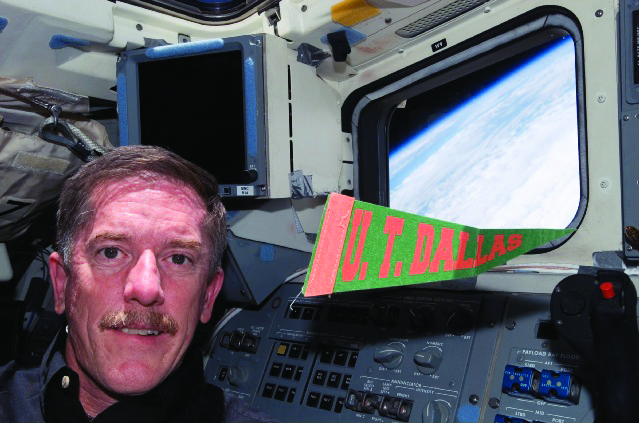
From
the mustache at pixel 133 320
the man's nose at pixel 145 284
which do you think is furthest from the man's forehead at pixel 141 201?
the mustache at pixel 133 320

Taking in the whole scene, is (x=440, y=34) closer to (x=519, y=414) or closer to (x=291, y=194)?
(x=291, y=194)

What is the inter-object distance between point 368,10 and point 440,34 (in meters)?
0.37

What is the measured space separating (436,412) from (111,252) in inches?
45.5

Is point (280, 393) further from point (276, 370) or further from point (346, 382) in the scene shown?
point (346, 382)

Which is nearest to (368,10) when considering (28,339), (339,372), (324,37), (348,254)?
(324,37)

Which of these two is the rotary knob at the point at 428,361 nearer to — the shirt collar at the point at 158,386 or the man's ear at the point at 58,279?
the shirt collar at the point at 158,386

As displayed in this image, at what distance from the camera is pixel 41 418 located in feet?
6.39

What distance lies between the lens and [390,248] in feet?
4.39

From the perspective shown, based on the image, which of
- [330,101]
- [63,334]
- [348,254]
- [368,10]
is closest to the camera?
[348,254]

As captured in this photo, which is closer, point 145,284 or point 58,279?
point 145,284

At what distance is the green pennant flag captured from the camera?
47.9 inches

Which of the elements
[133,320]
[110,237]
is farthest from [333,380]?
[110,237]

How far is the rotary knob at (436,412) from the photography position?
2.29 m

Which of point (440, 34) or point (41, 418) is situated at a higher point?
point (440, 34)
